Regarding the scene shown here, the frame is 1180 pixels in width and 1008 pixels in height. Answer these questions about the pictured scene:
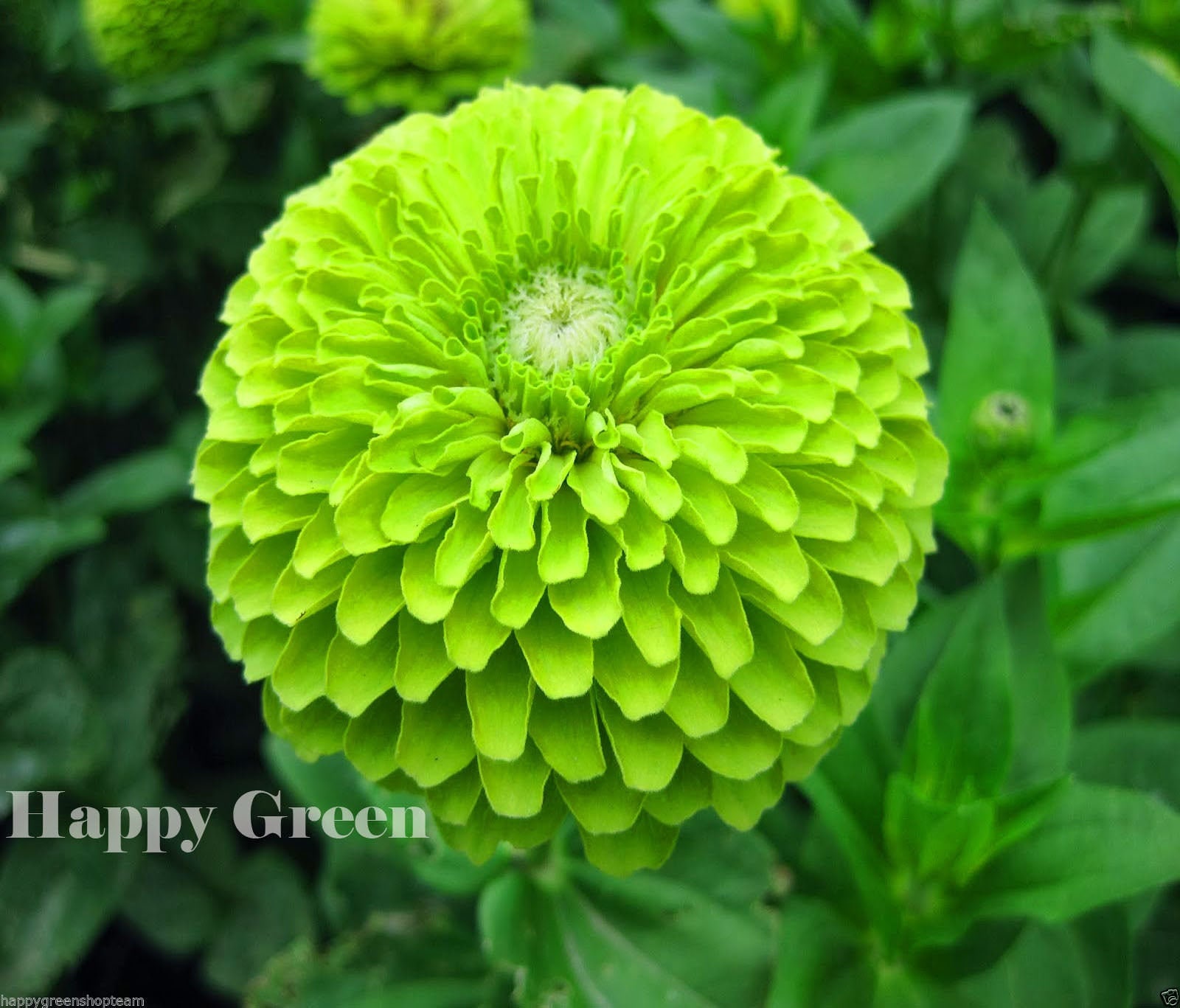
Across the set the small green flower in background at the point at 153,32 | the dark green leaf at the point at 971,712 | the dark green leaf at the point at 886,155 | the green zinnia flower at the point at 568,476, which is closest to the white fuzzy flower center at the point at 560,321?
the green zinnia flower at the point at 568,476

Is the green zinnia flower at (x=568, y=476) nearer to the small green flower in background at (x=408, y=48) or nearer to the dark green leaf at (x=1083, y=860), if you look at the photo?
the dark green leaf at (x=1083, y=860)

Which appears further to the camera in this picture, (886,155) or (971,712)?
(886,155)

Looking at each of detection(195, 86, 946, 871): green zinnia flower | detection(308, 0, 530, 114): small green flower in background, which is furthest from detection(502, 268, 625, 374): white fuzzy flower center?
detection(308, 0, 530, 114): small green flower in background

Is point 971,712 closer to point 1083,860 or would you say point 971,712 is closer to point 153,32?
point 1083,860

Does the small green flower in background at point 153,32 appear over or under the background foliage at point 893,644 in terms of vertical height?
over

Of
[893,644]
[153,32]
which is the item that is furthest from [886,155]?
[153,32]

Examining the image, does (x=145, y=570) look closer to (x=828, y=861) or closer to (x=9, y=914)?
(x=9, y=914)

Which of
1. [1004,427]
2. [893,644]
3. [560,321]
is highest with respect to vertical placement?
[560,321]

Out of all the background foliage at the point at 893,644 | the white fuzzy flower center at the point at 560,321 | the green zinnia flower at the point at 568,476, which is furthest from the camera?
the background foliage at the point at 893,644

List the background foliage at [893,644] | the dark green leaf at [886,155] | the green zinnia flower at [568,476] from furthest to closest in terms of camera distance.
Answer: the dark green leaf at [886,155]
the background foliage at [893,644]
the green zinnia flower at [568,476]
